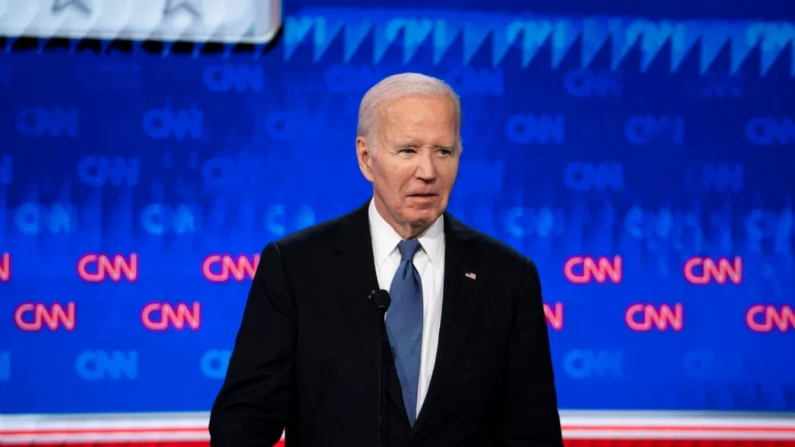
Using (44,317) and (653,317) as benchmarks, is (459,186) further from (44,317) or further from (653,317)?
(44,317)

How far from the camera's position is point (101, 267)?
111 inches

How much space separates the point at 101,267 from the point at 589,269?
1.47 m

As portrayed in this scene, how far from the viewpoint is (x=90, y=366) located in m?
2.82

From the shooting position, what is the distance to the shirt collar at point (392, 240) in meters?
1.50

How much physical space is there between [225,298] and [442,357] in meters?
1.57

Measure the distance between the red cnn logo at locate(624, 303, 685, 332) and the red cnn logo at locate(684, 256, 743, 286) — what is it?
0.33 ft

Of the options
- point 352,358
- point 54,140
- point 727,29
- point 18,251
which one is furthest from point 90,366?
point 727,29

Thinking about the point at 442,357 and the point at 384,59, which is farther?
the point at 384,59

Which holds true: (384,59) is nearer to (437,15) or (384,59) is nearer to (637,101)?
(437,15)

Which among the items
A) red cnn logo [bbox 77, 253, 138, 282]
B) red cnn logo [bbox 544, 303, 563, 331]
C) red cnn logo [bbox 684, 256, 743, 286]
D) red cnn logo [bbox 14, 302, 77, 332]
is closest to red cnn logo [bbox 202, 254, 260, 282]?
red cnn logo [bbox 77, 253, 138, 282]

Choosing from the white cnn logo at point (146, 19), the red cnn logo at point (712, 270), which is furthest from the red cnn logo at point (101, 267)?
the red cnn logo at point (712, 270)

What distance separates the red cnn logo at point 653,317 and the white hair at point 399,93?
1.64 m

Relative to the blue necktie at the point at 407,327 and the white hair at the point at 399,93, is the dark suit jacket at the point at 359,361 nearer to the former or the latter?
the blue necktie at the point at 407,327

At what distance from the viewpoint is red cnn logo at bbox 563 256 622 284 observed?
9.48 feet
